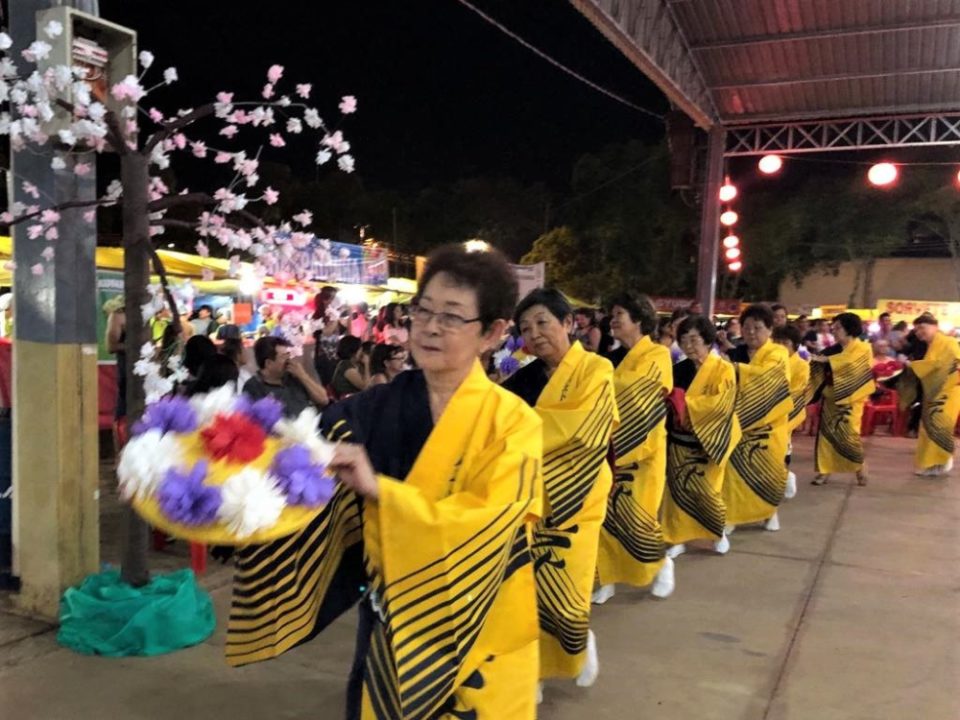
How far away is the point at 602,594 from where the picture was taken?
4.60m

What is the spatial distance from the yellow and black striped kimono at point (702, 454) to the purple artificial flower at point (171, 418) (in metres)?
3.88

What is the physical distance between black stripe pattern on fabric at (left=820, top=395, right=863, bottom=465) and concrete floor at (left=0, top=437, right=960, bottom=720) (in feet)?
7.64

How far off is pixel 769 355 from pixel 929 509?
91.1 inches

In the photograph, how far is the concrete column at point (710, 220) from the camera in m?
12.6

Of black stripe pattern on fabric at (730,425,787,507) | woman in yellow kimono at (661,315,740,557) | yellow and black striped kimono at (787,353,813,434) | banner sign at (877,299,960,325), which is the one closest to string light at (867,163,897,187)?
yellow and black striped kimono at (787,353,813,434)

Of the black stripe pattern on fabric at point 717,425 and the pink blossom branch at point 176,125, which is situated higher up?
the pink blossom branch at point 176,125

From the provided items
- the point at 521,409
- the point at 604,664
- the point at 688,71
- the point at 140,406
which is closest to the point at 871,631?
the point at 604,664

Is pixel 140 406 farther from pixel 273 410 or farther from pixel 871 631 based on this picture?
pixel 871 631

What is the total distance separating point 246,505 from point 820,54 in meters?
10.8

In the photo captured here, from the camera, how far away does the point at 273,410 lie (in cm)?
173

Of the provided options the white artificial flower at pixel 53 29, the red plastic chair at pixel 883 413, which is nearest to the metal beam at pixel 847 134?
the red plastic chair at pixel 883 413

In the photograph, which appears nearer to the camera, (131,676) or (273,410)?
(273,410)

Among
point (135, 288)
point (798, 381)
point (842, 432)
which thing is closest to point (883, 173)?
point (842, 432)

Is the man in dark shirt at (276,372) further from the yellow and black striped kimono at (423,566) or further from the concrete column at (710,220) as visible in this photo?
the concrete column at (710,220)
